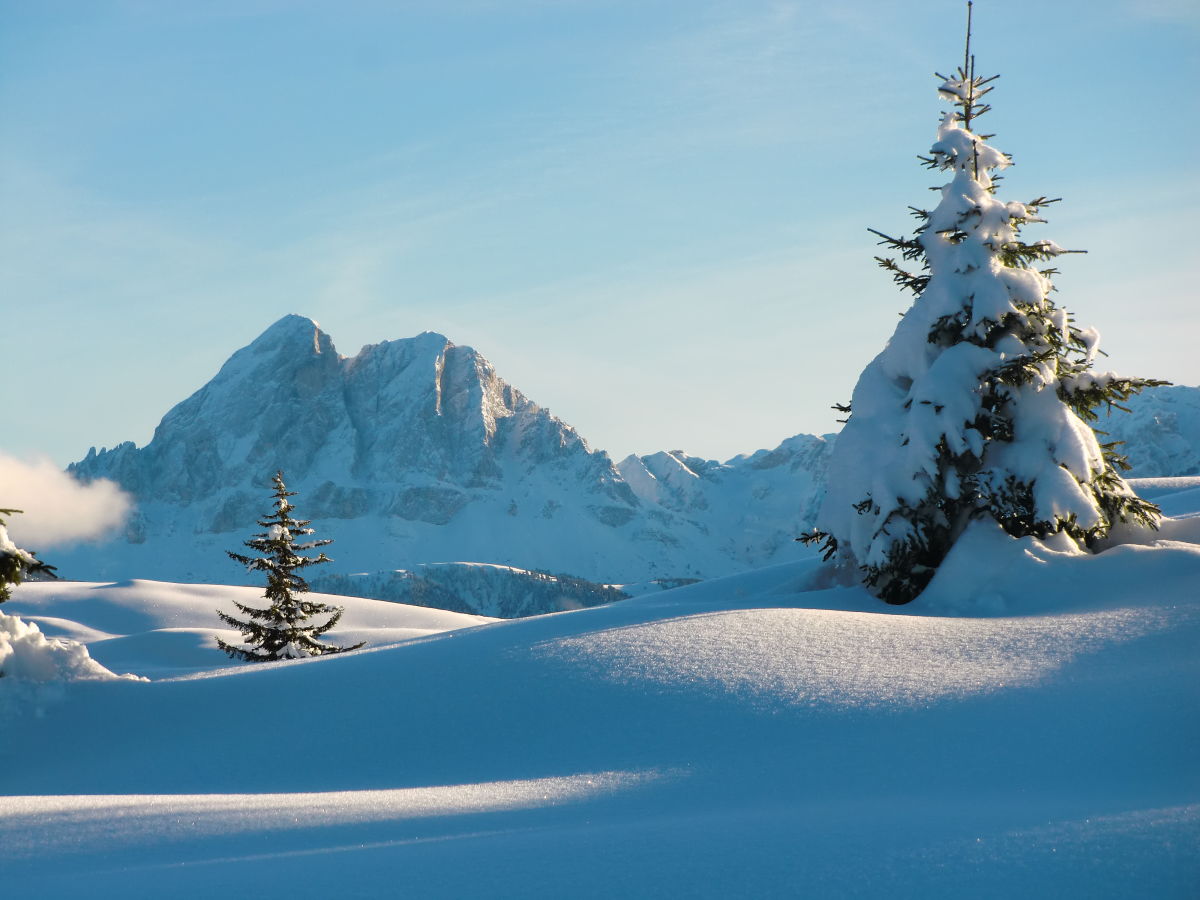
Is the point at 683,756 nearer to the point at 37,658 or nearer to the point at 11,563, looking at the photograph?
the point at 37,658

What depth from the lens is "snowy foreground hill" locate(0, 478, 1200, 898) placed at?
18.8 feet

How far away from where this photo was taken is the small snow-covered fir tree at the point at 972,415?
14.2 metres

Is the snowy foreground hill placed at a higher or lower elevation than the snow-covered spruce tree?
lower

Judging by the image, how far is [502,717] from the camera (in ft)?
34.3

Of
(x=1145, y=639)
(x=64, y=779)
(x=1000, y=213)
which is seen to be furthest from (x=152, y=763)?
(x=1000, y=213)

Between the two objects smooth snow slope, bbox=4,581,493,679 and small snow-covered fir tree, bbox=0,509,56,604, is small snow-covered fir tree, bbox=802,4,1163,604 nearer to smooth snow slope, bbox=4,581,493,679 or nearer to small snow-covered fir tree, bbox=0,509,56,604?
small snow-covered fir tree, bbox=0,509,56,604

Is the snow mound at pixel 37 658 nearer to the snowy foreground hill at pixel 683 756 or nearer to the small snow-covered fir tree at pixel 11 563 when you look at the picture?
the snowy foreground hill at pixel 683 756

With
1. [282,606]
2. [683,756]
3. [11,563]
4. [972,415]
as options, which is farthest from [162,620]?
[683,756]

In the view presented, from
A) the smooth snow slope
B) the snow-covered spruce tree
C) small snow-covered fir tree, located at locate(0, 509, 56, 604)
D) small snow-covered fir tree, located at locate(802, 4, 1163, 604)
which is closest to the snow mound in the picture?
small snow-covered fir tree, located at locate(0, 509, 56, 604)

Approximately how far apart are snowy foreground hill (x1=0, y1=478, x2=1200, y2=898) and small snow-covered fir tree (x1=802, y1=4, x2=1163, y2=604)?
0.67 metres

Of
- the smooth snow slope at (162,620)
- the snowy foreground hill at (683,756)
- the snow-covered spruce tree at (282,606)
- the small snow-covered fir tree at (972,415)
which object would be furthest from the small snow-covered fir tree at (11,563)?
the smooth snow slope at (162,620)

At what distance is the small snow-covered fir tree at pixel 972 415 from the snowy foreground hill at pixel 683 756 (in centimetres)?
67

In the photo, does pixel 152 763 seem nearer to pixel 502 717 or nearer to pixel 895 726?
pixel 502 717

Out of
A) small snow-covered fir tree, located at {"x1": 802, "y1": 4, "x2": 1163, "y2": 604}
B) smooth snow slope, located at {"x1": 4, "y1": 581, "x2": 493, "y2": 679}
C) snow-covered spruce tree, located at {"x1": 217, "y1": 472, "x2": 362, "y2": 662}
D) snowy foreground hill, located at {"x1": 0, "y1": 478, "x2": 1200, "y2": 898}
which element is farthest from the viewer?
smooth snow slope, located at {"x1": 4, "y1": 581, "x2": 493, "y2": 679}
